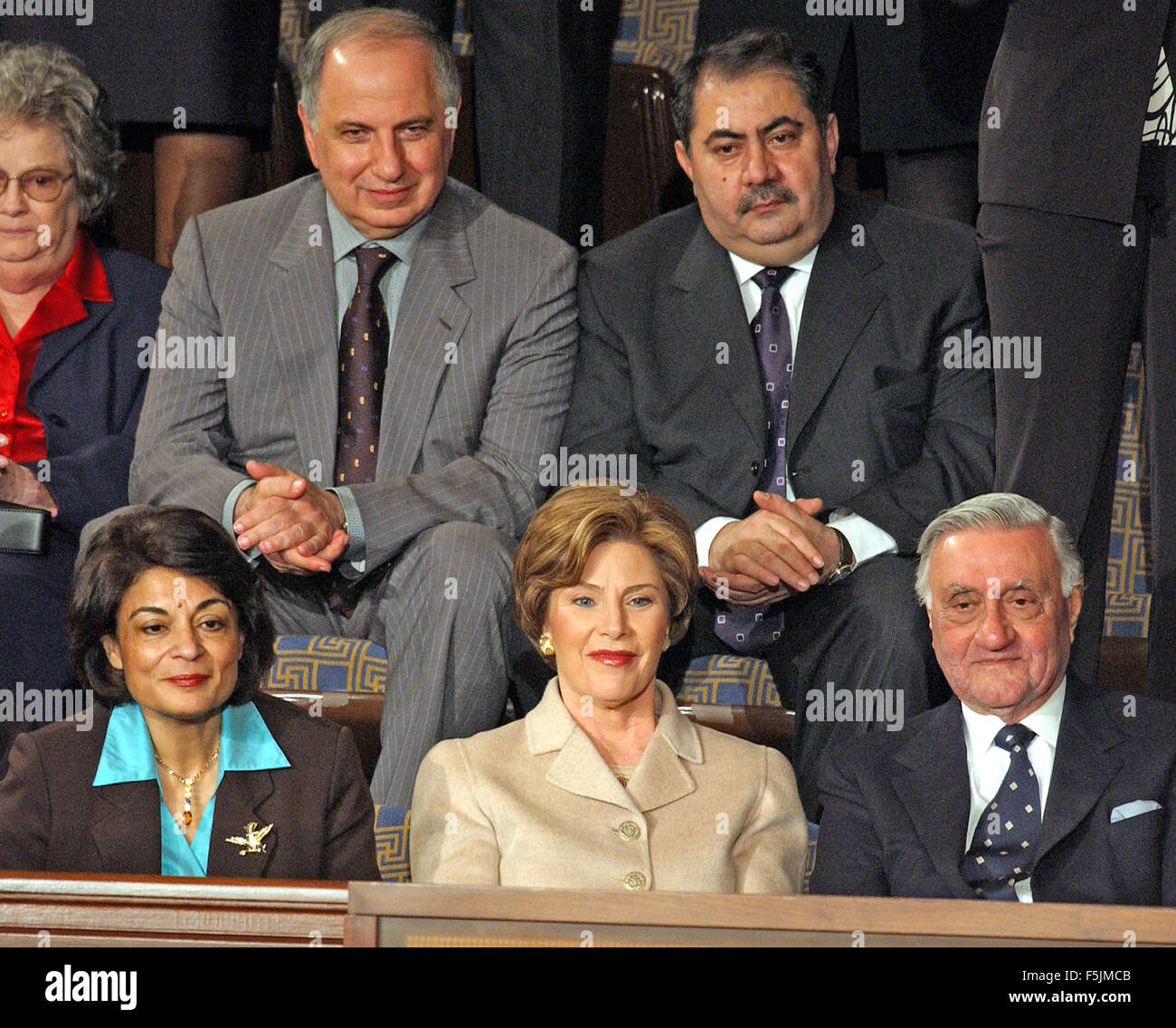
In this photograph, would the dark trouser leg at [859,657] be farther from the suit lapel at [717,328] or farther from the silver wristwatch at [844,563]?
the suit lapel at [717,328]

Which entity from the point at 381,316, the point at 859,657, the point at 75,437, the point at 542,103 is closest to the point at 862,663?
the point at 859,657

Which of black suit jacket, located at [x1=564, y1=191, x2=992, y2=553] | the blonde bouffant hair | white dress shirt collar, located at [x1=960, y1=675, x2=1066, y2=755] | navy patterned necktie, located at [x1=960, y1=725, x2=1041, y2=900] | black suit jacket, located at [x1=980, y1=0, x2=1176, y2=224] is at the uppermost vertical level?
black suit jacket, located at [x1=980, y1=0, x2=1176, y2=224]

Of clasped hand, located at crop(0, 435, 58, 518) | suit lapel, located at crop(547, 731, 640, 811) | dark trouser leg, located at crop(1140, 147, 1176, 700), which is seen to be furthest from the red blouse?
dark trouser leg, located at crop(1140, 147, 1176, 700)

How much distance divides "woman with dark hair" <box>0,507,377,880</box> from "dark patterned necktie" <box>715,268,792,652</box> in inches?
26.8

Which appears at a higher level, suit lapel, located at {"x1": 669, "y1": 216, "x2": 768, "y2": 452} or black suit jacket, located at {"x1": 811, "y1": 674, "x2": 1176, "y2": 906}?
suit lapel, located at {"x1": 669, "y1": 216, "x2": 768, "y2": 452}

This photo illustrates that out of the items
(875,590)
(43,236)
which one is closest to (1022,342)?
(875,590)

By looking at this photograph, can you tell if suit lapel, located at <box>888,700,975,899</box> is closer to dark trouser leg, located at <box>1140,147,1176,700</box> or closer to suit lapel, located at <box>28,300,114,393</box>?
dark trouser leg, located at <box>1140,147,1176,700</box>

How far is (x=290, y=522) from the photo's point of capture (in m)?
2.49

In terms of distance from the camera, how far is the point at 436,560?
2473 millimetres

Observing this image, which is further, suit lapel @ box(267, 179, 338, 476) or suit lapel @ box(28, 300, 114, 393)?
suit lapel @ box(28, 300, 114, 393)

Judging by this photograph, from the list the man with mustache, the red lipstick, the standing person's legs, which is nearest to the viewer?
the red lipstick

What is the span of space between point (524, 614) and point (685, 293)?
0.70m

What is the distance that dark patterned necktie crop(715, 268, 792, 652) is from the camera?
2.64 meters

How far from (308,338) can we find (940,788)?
116cm
